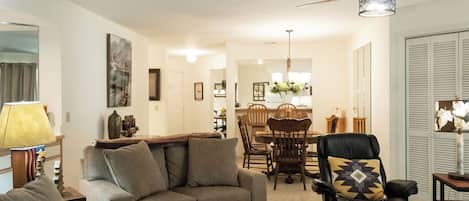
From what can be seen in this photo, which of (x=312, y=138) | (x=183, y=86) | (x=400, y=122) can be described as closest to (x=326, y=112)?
(x=312, y=138)

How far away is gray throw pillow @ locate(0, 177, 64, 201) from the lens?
1.91 metres

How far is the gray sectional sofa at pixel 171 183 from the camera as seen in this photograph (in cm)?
323

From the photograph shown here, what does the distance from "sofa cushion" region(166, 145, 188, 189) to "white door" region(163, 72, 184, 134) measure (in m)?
6.56

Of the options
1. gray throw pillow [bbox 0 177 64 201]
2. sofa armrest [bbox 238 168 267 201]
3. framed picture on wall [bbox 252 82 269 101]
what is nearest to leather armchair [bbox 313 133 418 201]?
sofa armrest [bbox 238 168 267 201]

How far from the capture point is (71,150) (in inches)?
187

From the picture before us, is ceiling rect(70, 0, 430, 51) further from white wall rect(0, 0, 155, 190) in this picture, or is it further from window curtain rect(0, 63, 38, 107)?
window curtain rect(0, 63, 38, 107)

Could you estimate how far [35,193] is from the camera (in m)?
2.05

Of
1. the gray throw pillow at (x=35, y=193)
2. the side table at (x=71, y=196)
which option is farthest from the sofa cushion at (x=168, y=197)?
the gray throw pillow at (x=35, y=193)

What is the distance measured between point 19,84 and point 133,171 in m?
2.01

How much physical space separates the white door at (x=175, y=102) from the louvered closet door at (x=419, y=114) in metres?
6.53

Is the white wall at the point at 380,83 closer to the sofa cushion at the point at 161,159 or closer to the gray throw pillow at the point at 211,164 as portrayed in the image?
the gray throw pillow at the point at 211,164

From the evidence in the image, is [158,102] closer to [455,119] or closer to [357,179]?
[357,179]

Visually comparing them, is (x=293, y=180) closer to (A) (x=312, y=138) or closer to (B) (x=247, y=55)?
(A) (x=312, y=138)

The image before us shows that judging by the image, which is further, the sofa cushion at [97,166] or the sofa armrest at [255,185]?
the sofa armrest at [255,185]
